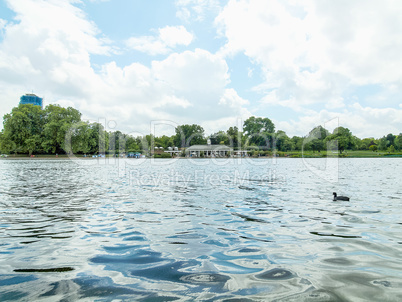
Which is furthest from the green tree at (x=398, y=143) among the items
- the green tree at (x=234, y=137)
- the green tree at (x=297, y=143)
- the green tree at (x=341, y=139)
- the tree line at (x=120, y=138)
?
the green tree at (x=234, y=137)

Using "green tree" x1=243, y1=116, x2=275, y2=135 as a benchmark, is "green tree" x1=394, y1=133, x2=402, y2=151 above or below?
below

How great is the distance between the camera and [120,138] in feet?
480

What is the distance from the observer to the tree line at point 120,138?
233 feet

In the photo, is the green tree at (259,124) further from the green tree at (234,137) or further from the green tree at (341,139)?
the green tree at (341,139)

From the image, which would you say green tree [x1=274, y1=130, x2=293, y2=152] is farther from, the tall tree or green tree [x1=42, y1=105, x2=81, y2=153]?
green tree [x1=42, y1=105, x2=81, y2=153]

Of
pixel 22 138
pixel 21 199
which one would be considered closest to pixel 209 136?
pixel 22 138

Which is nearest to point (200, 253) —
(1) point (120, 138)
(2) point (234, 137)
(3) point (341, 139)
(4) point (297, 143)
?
(3) point (341, 139)

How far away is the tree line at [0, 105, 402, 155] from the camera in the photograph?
7088cm

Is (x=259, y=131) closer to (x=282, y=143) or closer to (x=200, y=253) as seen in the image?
(x=282, y=143)

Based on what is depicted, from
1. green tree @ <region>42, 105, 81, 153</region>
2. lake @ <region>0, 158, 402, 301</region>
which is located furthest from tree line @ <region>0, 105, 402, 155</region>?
lake @ <region>0, 158, 402, 301</region>

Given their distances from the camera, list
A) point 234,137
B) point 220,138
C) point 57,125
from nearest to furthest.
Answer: point 57,125
point 234,137
point 220,138

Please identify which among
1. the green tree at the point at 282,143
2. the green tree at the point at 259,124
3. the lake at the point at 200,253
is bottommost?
the lake at the point at 200,253

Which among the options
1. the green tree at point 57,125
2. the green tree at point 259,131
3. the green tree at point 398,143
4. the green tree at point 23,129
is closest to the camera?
the green tree at point 23,129

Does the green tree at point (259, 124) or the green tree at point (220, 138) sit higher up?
the green tree at point (259, 124)
